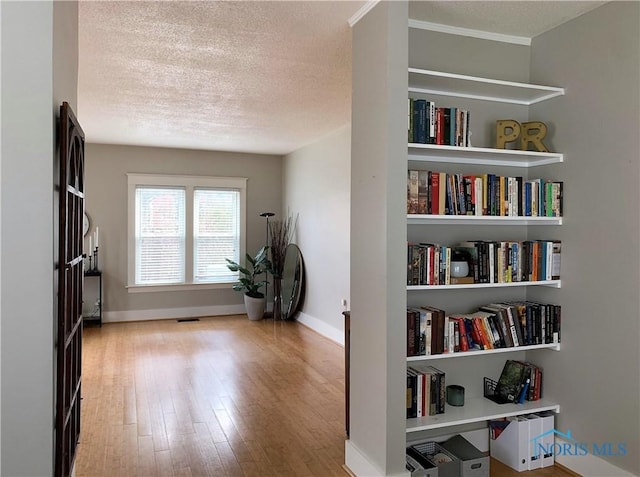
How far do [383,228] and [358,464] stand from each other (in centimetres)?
131

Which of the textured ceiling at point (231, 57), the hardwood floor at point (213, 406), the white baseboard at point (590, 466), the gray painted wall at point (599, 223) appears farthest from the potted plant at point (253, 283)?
the white baseboard at point (590, 466)

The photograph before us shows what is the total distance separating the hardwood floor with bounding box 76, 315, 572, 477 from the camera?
294cm

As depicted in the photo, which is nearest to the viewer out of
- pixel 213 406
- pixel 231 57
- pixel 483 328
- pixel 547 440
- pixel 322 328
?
pixel 483 328

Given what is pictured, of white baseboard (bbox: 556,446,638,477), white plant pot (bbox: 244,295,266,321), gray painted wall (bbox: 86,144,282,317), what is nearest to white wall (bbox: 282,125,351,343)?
white plant pot (bbox: 244,295,266,321)

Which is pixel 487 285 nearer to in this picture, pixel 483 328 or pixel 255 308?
pixel 483 328

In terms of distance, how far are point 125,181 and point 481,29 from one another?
570 centimetres

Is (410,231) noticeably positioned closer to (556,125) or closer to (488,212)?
(488,212)

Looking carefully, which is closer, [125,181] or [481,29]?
[481,29]

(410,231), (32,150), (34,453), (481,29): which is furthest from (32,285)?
(481,29)

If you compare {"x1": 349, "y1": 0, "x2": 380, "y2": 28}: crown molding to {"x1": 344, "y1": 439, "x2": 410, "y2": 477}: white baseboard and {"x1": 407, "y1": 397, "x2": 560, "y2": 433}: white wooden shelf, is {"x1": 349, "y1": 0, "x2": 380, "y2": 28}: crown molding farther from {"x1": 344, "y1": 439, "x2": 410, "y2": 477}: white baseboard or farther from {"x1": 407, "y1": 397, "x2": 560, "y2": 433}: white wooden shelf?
{"x1": 344, "y1": 439, "x2": 410, "y2": 477}: white baseboard

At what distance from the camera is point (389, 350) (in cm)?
249

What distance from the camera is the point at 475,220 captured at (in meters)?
2.86

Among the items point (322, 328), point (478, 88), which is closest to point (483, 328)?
point (478, 88)

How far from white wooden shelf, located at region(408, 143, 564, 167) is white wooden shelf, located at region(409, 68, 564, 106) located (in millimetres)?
340
